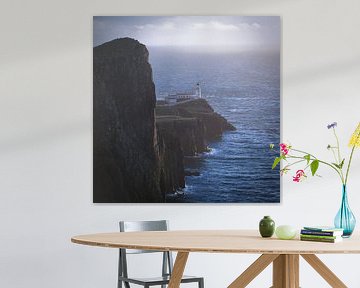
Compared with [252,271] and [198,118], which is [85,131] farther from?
[252,271]

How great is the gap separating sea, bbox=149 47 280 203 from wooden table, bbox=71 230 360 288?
1.50 meters

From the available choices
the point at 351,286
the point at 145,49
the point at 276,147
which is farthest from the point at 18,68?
the point at 351,286

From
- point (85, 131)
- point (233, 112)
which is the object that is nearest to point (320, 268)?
point (233, 112)

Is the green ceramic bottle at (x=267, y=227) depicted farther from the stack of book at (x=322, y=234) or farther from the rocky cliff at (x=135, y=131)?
the rocky cliff at (x=135, y=131)

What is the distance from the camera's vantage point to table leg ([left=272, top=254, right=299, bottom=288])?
430 centimetres

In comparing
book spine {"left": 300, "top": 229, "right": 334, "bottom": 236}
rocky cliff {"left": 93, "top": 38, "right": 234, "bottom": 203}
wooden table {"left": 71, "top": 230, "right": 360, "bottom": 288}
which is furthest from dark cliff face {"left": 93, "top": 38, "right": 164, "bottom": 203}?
book spine {"left": 300, "top": 229, "right": 334, "bottom": 236}

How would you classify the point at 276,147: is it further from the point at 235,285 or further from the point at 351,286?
the point at 235,285

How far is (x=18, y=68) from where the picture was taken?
21.0ft

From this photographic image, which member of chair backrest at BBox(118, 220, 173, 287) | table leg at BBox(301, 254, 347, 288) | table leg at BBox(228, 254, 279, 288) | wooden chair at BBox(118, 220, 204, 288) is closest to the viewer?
table leg at BBox(228, 254, 279, 288)

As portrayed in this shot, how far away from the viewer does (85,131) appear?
6.40 m

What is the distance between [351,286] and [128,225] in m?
2.01

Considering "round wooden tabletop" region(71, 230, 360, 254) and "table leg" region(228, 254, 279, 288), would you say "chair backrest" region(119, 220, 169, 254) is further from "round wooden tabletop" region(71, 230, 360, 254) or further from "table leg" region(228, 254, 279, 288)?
"table leg" region(228, 254, 279, 288)

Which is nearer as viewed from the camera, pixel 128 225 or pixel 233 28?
pixel 128 225

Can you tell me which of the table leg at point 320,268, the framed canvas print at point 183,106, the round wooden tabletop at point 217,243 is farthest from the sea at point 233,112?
the table leg at point 320,268
